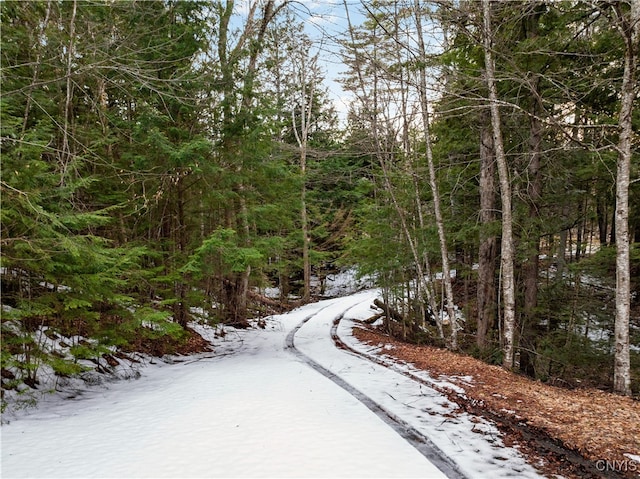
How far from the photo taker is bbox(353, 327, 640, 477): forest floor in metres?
3.96

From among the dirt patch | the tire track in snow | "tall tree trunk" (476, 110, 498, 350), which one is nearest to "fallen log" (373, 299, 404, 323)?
"tall tree trunk" (476, 110, 498, 350)

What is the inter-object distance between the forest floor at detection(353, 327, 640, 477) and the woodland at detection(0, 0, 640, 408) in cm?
114

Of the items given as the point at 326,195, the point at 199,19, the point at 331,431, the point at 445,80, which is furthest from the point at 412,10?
the point at 326,195

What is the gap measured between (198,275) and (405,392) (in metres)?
5.34

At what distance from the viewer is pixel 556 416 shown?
5.09 metres

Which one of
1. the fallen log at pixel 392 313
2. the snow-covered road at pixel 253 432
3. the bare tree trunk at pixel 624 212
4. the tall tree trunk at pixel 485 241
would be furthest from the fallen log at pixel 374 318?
the bare tree trunk at pixel 624 212

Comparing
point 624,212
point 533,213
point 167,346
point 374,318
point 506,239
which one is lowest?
point 374,318

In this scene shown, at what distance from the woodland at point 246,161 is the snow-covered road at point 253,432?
1.09m

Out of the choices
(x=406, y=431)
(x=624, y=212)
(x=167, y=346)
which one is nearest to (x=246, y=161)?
(x=167, y=346)

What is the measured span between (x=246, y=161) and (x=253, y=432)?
7333 mm

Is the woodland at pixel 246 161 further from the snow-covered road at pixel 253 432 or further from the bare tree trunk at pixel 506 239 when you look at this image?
the snow-covered road at pixel 253 432

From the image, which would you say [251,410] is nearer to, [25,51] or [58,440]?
[58,440]

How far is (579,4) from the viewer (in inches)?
309

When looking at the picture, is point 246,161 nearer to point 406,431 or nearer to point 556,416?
point 406,431
